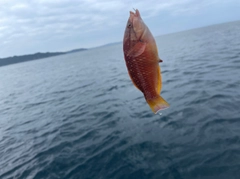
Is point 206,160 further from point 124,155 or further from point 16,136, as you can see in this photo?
point 16,136

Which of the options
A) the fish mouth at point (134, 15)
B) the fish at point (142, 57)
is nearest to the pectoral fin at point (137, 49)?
the fish at point (142, 57)

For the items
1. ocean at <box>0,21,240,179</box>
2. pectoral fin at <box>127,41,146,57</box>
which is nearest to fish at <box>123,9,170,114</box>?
pectoral fin at <box>127,41,146,57</box>

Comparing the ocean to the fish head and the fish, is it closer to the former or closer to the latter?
the fish

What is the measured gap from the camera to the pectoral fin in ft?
6.45

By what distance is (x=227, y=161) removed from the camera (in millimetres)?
6172

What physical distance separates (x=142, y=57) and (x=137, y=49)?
0.11 metres

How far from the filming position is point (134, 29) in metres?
1.95

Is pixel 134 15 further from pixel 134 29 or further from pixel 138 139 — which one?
pixel 138 139

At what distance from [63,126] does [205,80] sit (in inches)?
404

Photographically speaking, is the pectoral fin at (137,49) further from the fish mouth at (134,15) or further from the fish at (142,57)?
the fish mouth at (134,15)

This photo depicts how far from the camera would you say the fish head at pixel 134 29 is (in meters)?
1.95

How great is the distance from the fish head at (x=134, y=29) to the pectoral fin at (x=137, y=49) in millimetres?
54

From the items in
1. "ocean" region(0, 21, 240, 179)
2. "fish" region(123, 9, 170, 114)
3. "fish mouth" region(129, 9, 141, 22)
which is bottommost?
"ocean" region(0, 21, 240, 179)

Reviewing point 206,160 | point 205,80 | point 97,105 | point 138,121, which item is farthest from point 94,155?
point 205,80
